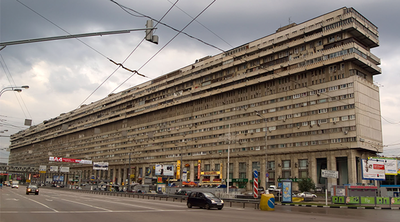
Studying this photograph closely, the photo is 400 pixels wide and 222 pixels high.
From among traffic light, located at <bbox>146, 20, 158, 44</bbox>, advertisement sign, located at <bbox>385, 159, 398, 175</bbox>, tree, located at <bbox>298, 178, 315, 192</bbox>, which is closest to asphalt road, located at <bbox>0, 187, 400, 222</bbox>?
traffic light, located at <bbox>146, 20, 158, 44</bbox>

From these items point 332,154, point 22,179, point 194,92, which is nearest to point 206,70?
point 194,92

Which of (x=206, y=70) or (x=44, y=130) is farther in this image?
(x=44, y=130)

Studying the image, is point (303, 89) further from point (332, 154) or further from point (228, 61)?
point (228, 61)

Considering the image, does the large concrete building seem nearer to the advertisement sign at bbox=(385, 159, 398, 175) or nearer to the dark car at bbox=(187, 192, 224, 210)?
the advertisement sign at bbox=(385, 159, 398, 175)

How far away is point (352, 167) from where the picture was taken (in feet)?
216

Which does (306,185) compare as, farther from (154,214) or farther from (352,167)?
(154,214)

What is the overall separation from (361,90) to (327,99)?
6.86 m

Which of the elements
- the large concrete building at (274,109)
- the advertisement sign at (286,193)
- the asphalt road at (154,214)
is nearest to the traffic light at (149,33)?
the asphalt road at (154,214)

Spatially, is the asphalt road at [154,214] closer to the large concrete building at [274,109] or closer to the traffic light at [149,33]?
the traffic light at [149,33]

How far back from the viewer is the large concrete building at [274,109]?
69000mm

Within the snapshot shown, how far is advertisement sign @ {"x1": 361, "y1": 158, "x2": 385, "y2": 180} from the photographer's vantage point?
129 feet

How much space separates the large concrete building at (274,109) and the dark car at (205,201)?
27.9 metres

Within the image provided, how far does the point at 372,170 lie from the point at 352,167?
28442 mm

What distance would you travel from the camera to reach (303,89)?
249 feet
